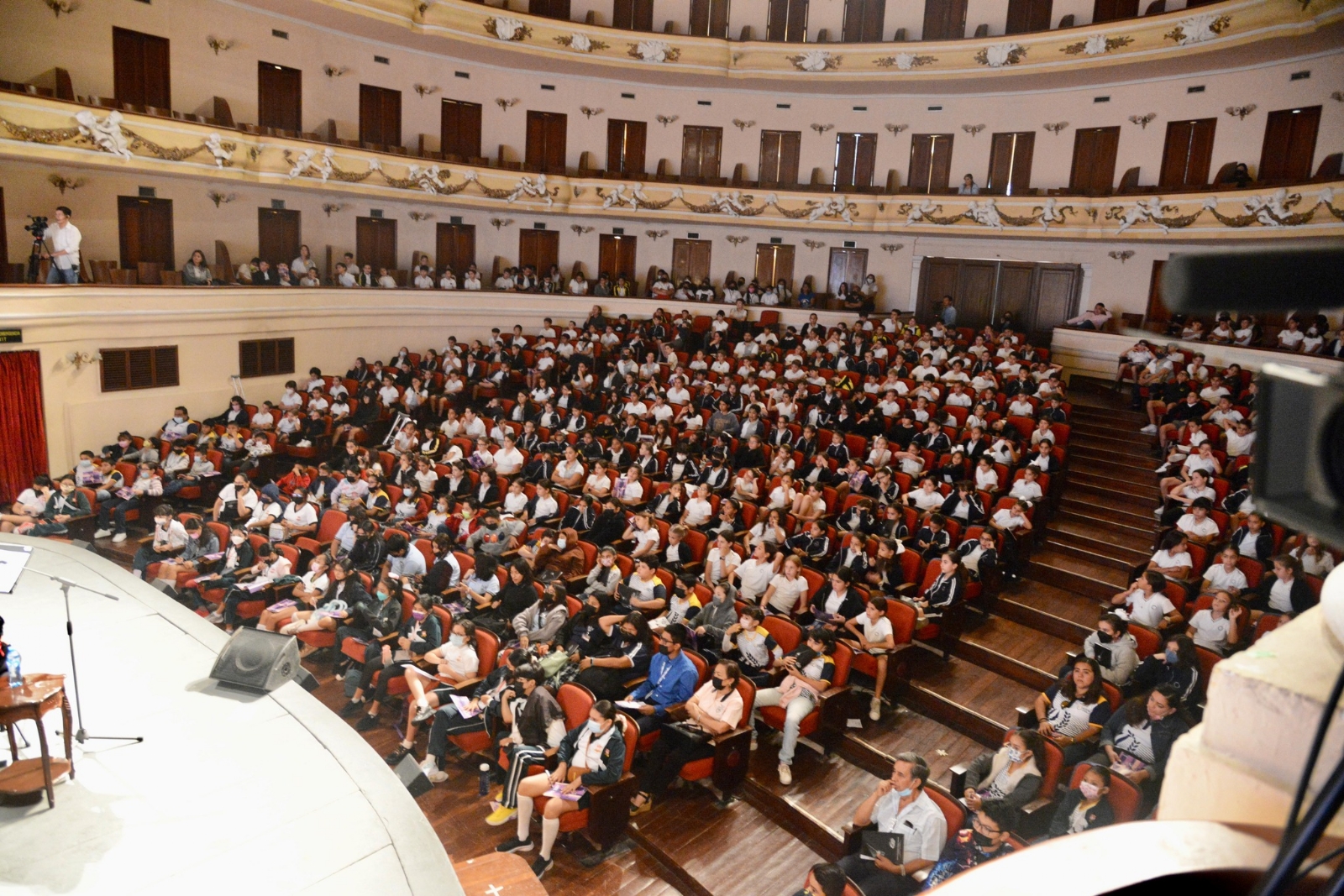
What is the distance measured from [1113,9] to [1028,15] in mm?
1605

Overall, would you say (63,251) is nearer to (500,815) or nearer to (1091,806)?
(500,815)

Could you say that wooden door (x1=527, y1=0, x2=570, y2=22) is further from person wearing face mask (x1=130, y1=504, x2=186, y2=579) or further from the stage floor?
the stage floor

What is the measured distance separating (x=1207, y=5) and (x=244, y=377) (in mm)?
16589

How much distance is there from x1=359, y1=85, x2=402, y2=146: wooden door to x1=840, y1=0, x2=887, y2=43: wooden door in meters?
9.62

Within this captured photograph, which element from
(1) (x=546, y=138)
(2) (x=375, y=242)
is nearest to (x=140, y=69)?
(2) (x=375, y=242)

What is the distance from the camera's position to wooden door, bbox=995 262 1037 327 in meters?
17.6

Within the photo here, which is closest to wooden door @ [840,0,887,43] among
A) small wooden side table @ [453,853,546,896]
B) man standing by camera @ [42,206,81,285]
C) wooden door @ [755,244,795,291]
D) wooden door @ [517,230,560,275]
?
wooden door @ [755,244,795,291]

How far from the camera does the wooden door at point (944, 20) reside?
17.5 metres

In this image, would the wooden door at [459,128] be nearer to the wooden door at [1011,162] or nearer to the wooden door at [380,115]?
the wooden door at [380,115]

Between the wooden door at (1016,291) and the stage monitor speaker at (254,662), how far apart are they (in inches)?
622

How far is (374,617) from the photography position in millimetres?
7383

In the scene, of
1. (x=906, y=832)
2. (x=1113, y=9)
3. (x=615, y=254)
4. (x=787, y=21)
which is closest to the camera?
(x=906, y=832)

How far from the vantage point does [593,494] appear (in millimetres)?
10039

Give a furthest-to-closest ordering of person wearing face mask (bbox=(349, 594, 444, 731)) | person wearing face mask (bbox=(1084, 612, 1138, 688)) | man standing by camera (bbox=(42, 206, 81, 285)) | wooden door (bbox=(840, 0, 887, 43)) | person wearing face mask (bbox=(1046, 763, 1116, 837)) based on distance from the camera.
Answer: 1. wooden door (bbox=(840, 0, 887, 43))
2. man standing by camera (bbox=(42, 206, 81, 285))
3. person wearing face mask (bbox=(349, 594, 444, 731))
4. person wearing face mask (bbox=(1084, 612, 1138, 688))
5. person wearing face mask (bbox=(1046, 763, 1116, 837))
